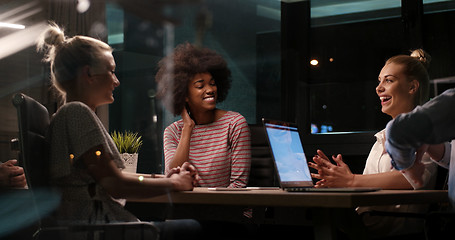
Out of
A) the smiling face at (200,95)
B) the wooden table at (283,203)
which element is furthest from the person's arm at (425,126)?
the smiling face at (200,95)

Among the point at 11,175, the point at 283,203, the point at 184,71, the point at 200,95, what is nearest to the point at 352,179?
the point at 283,203

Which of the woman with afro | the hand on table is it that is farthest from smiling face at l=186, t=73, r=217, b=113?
the hand on table

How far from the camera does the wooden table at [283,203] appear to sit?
4.71 ft

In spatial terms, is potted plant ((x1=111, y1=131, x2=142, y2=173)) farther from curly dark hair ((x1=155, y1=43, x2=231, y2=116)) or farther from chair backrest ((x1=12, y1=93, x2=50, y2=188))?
chair backrest ((x1=12, y1=93, x2=50, y2=188))

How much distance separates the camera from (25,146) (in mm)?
1436

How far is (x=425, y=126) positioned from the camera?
1178 millimetres

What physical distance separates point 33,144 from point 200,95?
4.71ft

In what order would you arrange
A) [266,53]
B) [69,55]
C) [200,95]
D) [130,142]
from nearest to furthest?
[69,55] → [130,142] → [200,95] → [266,53]

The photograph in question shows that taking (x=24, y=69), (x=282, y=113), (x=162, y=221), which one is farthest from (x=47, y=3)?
(x=282, y=113)

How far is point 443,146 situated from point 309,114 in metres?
2.90

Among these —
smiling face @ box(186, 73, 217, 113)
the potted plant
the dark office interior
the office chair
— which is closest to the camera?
the office chair

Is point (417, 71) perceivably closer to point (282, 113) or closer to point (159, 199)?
point (159, 199)

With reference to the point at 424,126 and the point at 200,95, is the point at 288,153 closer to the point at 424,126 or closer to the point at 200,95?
the point at 424,126

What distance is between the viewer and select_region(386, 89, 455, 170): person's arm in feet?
3.87
